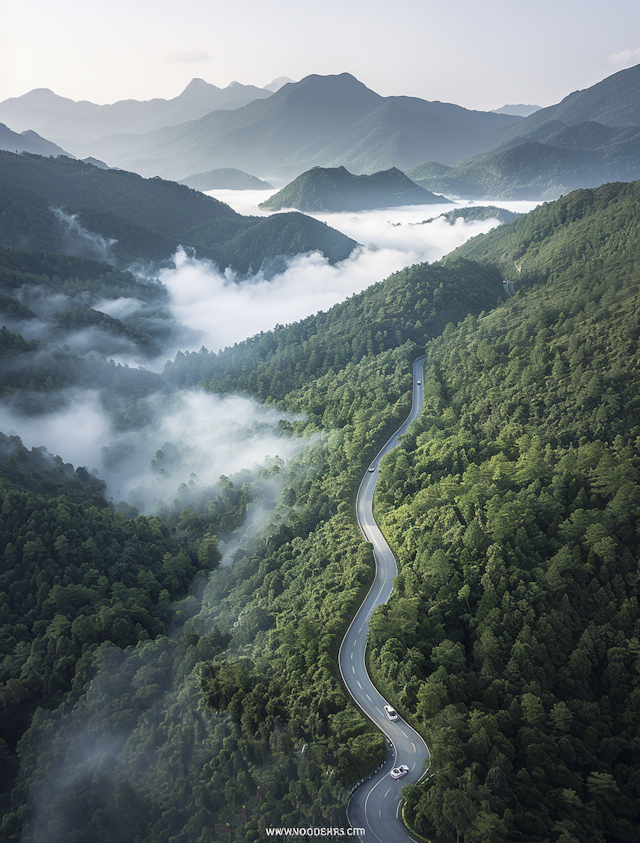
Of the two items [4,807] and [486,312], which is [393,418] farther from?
[4,807]

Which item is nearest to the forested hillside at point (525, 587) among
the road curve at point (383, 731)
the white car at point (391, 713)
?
the white car at point (391, 713)

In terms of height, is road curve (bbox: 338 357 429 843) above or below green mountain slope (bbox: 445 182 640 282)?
below

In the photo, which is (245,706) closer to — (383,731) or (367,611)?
(383,731)

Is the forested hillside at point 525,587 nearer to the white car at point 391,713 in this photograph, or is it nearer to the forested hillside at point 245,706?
the white car at point 391,713

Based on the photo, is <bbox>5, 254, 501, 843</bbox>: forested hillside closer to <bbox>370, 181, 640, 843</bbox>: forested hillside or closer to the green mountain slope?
<bbox>370, 181, 640, 843</bbox>: forested hillside

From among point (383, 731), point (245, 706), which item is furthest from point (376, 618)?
point (245, 706)

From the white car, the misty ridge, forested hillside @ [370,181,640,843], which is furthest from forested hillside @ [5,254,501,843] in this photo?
forested hillside @ [370,181,640,843]
